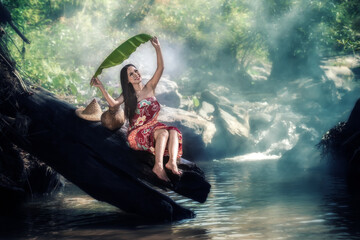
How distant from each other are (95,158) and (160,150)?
4.50 feet

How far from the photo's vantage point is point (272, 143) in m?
20.6

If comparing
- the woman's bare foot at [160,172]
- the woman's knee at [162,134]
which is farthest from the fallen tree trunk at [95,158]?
the woman's knee at [162,134]

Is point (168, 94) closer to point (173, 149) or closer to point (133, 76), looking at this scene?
point (133, 76)

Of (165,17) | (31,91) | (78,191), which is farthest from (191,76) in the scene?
(31,91)

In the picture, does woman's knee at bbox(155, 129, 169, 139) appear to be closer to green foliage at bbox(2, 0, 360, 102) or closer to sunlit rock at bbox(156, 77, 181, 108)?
green foliage at bbox(2, 0, 360, 102)

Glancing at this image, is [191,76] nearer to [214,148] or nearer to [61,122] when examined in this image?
[214,148]

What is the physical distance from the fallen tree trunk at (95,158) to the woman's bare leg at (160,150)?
287 millimetres

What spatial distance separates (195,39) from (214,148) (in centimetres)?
1484

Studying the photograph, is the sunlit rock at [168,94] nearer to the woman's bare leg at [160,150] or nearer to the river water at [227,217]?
the river water at [227,217]

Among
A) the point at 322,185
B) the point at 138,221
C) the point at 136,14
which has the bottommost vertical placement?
the point at 138,221

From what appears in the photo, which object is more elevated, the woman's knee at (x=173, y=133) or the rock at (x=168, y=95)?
the rock at (x=168, y=95)

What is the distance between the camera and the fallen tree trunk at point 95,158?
619 centimetres

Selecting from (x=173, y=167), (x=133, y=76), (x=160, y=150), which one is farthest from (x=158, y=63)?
(x=173, y=167)

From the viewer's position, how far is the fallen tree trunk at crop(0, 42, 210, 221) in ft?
20.3
